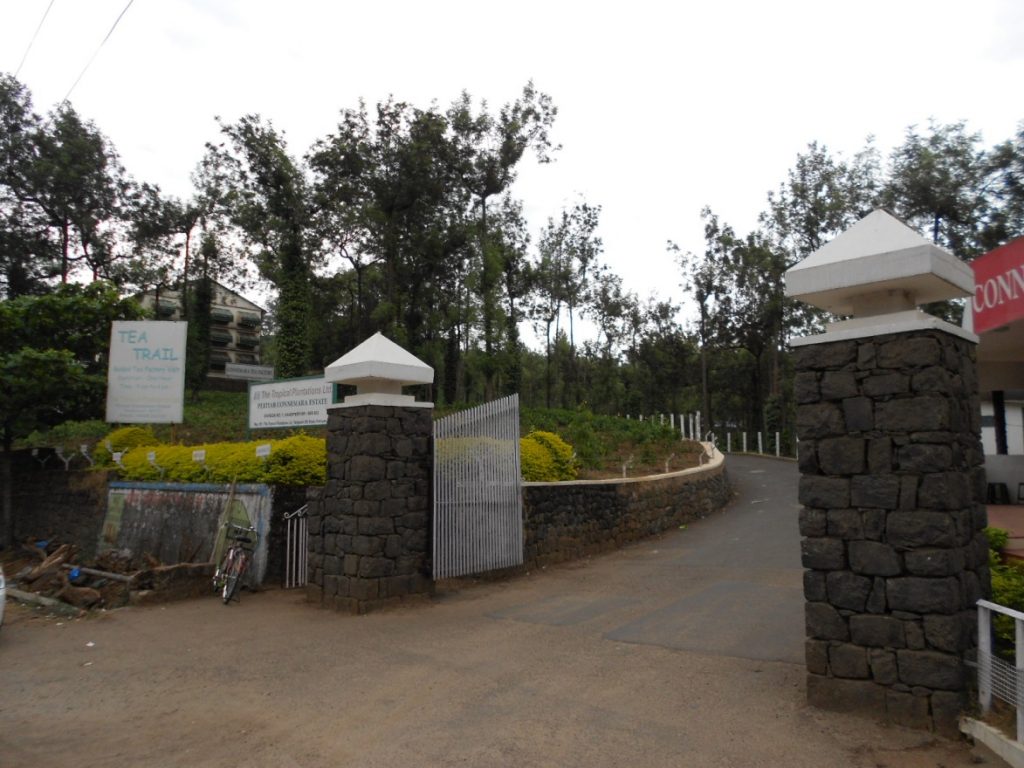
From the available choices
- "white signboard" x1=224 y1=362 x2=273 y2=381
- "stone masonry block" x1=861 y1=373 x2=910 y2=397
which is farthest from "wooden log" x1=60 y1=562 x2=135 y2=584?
"white signboard" x1=224 y1=362 x2=273 y2=381

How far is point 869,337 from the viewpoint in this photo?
468 cm

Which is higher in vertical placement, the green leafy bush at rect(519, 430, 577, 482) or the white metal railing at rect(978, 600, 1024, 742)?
the green leafy bush at rect(519, 430, 577, 482)

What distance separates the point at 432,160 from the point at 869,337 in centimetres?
2567

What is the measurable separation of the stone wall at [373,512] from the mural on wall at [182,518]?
1.22 meters

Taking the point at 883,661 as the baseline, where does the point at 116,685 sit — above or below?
below

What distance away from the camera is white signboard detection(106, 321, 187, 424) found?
14.5 metres

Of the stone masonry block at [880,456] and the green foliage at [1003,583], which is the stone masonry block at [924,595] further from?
the stone masonry block at [880,456]

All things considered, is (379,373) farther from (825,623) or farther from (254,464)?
(825,623)

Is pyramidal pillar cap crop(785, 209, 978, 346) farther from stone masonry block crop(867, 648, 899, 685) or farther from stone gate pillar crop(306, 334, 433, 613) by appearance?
stone gate pillar crop(306, 334, 433, 613)

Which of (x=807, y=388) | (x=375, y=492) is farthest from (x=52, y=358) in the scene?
(x=807, y=388)

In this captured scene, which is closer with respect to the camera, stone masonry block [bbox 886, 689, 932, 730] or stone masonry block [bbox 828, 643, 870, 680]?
stone masonry block [bbox 886, 689, 932, 730]

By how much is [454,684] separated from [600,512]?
264 inches

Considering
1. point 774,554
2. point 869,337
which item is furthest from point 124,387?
point 869,337

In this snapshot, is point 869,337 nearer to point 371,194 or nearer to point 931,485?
point 931,485
